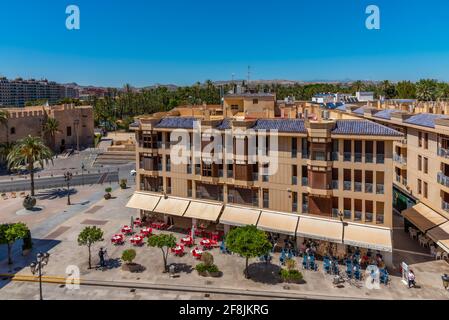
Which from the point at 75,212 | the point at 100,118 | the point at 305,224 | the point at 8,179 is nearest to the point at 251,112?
the point at 305,224

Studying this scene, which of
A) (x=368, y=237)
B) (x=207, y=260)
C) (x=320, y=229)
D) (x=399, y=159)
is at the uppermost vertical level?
(x=399, y=159)

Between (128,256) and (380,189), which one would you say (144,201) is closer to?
(128,256)

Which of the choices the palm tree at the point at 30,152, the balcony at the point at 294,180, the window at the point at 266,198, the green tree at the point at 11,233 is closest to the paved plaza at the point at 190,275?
the green tree at the point at 11,233

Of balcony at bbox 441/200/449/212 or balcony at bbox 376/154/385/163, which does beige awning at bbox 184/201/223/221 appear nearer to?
balcony at bbox 376/154/385/163

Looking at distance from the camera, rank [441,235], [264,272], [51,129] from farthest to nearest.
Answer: [51,129] → [441,235] → [264,272]

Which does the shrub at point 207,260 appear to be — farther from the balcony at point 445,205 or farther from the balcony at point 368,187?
the balcony at point 445,205

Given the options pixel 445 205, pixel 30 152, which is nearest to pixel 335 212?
pixel 445 205
